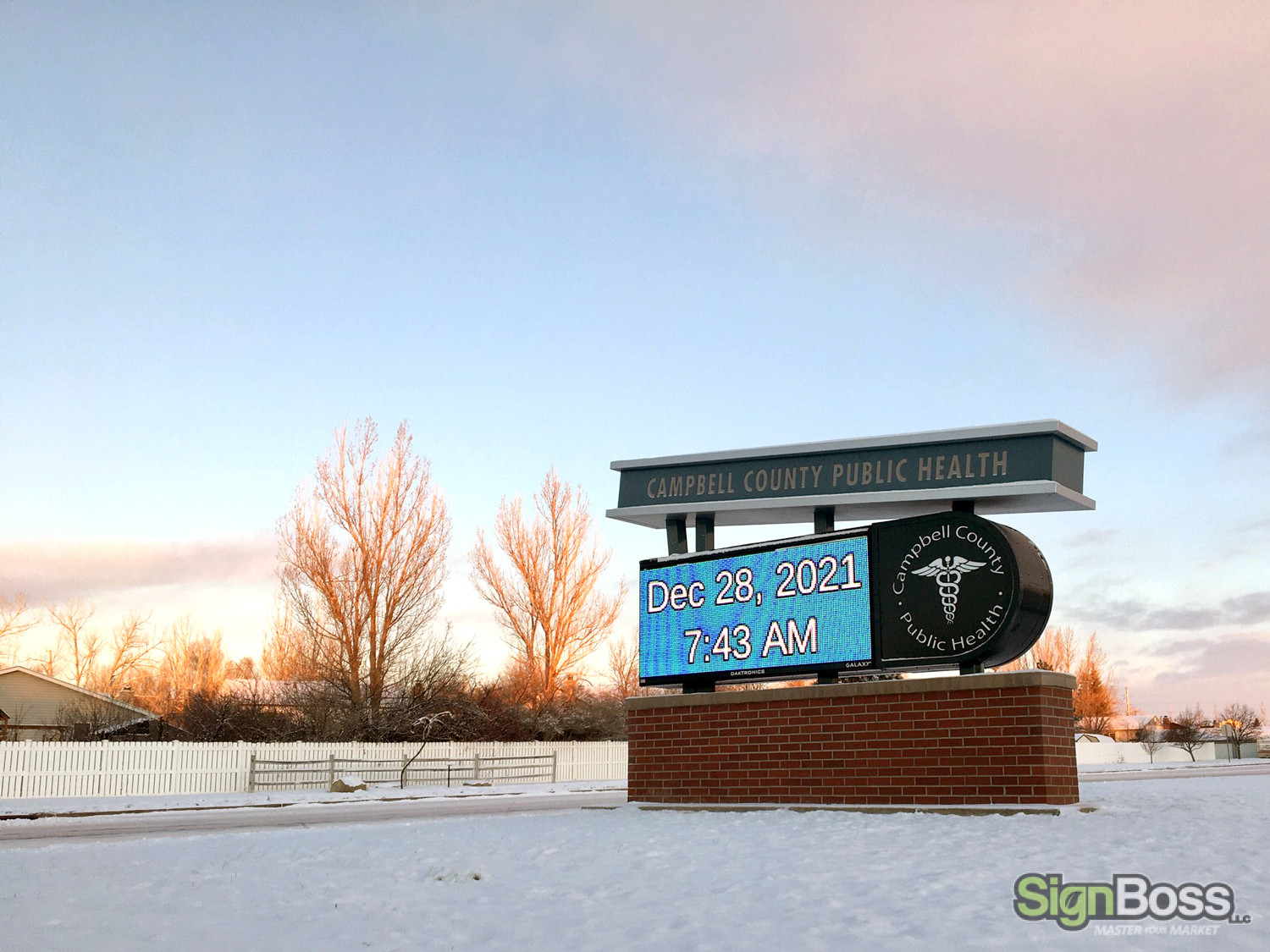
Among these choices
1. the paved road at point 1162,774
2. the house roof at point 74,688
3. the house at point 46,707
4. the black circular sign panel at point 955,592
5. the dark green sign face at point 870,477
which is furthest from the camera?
the house roof at point 74,688

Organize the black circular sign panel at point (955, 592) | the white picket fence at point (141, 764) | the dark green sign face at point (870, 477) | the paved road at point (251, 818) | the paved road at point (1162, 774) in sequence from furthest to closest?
the paved road at point (1162, 774), the white picket fence at point (141, 764), the paved road at point (251, 818), the dark green sign face at point (870, 477), the black circular sign panel at point (955, 592)

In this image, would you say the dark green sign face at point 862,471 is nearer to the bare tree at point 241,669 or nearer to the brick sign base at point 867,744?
the brick sign base at point 867,744

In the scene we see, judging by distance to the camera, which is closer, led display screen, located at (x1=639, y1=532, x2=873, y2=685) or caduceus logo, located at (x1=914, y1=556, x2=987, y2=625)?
caduceus logo, located at (x1=914, y1=556, x2=987, y2=625)

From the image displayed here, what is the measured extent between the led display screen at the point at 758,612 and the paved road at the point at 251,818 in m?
3.18

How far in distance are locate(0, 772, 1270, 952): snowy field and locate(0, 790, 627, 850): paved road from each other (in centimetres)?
358

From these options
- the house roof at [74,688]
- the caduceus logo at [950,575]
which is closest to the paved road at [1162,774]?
the caduceus logo at [950,575]

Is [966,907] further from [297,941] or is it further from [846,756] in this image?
[846,756]

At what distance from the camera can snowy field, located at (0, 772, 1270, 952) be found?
24.2ft

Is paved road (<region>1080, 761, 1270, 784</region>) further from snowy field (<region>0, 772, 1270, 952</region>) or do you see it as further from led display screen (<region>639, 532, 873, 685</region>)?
snowy field (<region>0, 772, 1270, 952</region>)

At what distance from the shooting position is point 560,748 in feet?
137

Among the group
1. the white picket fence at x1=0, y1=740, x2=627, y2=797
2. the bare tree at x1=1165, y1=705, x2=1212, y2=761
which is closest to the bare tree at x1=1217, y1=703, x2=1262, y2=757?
the bare tree at x1=1165, y1=705, x2=1212, y2=761

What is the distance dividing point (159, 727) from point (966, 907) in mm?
42695

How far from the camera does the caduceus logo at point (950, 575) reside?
1520 centimetres
